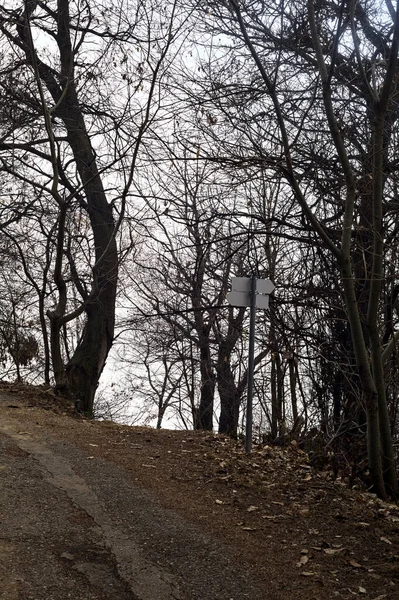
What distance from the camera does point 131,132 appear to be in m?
12.5

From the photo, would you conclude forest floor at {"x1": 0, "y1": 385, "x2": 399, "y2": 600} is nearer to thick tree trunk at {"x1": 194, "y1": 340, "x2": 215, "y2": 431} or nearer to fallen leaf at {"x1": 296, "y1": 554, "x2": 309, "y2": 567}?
fallen leaf at {"x1": 296, "y1": 554, "x2": 309, "y2": 567}

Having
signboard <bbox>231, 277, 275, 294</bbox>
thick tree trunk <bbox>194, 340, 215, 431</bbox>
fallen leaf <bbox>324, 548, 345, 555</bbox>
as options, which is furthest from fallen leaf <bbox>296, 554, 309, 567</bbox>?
thick tree trunk <bbox>194, 340, 215, 431</bbox>

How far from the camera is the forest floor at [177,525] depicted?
5.28 metres

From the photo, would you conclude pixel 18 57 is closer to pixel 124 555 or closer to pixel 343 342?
pixel 343 342

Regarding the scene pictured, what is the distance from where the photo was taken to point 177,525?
6477 millimetres

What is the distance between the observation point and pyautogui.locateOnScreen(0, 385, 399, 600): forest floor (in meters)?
5.28

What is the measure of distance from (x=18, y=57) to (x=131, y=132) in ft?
6.76

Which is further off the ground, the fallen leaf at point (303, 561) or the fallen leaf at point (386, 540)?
the fallen leaf at point (386, 540)

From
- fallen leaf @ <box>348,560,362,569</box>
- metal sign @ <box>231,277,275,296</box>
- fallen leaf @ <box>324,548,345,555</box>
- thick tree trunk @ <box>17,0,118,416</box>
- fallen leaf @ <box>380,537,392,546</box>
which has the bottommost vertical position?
fallen leaf @ <box>348,560,362,569</box>

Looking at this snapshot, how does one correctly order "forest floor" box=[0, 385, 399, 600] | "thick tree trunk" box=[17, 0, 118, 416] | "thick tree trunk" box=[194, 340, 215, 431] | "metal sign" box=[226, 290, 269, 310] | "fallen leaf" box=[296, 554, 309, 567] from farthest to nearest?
"thick tree trunk" box=[194, 340, 215, 431]
"thick tree trunk" box=[17, 0, 118, 416]
"metal sign" box=[226, 290, 269, 310]
"fallen leaf" box=[296, 554, 309, 567]
"forest floor" box=[0, 385, 399, 600]

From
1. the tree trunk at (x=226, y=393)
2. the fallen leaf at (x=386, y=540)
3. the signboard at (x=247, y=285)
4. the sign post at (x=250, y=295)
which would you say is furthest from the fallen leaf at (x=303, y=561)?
the tree trunk at (x=226, y=393)

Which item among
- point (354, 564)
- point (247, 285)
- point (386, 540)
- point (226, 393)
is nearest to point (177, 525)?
point (354, 564)

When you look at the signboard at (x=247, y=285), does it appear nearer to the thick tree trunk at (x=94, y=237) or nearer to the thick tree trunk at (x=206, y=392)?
the thick tree trunk at (x=94, y=237)

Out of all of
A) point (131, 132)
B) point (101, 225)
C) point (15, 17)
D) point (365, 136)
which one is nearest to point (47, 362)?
point (101, 225)
